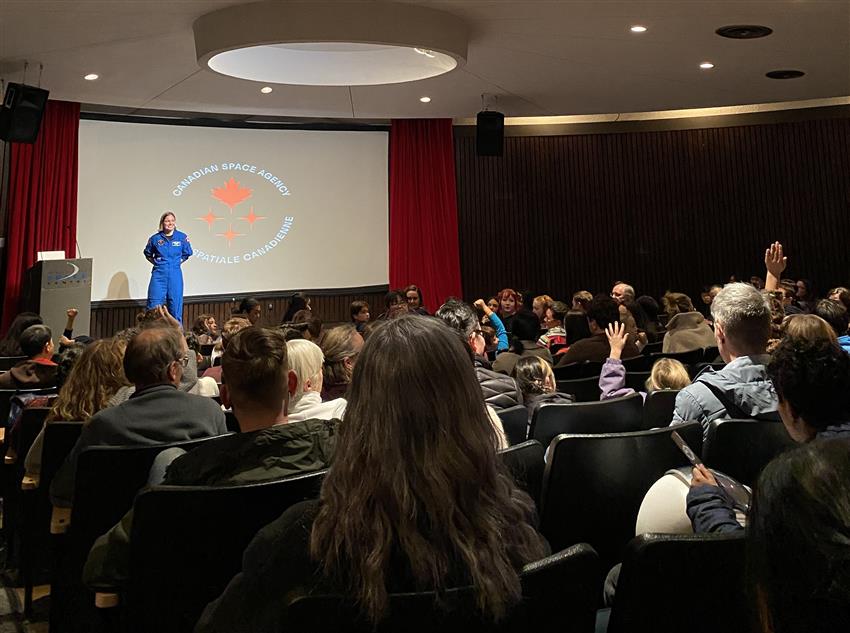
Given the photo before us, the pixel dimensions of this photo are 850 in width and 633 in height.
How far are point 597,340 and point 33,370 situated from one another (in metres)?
3.46

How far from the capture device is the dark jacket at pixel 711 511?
1.46 m

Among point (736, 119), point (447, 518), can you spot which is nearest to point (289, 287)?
point (736, 119)

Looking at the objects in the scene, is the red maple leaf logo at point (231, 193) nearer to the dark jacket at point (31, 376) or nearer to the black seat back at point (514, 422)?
the dark jacket at point (31, 376)

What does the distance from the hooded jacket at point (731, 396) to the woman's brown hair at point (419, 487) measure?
1.62 m

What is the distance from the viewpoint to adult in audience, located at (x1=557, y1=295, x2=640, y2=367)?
510cm

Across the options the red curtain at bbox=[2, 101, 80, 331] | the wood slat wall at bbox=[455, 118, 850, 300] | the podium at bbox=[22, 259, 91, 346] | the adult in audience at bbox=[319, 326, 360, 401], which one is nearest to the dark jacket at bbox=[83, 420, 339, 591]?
the adult in audience at bbox=[319, 326, 360, 401]

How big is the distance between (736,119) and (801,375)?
1102 cm

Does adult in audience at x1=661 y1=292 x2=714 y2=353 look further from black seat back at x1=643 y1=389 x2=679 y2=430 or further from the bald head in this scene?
the bald head

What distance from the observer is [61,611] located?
8.89 ft

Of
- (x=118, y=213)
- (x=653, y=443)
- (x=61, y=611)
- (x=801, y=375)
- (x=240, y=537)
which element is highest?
(x=118, y=213)

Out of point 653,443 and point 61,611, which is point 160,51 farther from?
point 653,443

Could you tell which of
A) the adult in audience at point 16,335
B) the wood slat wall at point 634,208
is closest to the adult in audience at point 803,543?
the adult in audience at point 16,335

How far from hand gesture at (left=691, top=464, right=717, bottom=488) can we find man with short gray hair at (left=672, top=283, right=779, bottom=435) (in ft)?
3.39

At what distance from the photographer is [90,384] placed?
2967 millimetres
